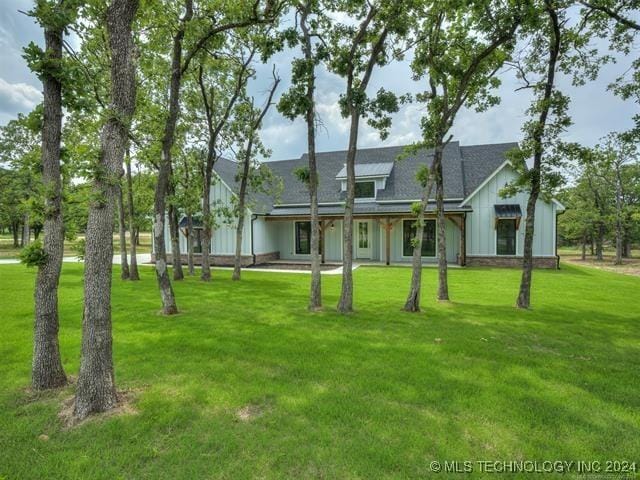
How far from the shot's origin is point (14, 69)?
5898 millimetres

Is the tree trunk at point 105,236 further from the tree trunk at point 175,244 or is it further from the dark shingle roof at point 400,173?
the dark shingle roof at point 400,173

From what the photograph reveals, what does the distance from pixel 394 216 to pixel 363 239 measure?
2.94 meters

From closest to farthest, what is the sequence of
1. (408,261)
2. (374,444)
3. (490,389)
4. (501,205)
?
(374,444) < (490,389) < (501,205) < (408,261)

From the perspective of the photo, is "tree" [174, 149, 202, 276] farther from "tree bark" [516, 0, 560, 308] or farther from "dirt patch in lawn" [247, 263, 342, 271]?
"tree bark" [516, 0, 560, 308]

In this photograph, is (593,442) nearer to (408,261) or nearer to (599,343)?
(599,343)

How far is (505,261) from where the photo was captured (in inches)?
660

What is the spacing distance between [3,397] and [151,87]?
11297 millimetres

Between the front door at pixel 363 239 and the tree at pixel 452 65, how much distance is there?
10.3 metres

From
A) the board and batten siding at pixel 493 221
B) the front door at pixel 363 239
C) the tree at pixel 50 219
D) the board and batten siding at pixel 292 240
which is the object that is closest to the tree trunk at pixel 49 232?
→ the tree at pixel 50 219

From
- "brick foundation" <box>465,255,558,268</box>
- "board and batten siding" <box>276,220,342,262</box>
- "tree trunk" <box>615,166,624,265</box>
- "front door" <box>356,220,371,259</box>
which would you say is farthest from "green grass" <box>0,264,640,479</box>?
"tree trunk" <box>615,166,624,265</box>

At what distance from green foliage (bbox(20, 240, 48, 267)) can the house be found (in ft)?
40.7

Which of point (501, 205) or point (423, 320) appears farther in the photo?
point (501, 205)

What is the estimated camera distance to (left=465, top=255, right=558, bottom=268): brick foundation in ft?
53.4

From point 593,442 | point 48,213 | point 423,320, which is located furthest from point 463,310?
point 48,213
